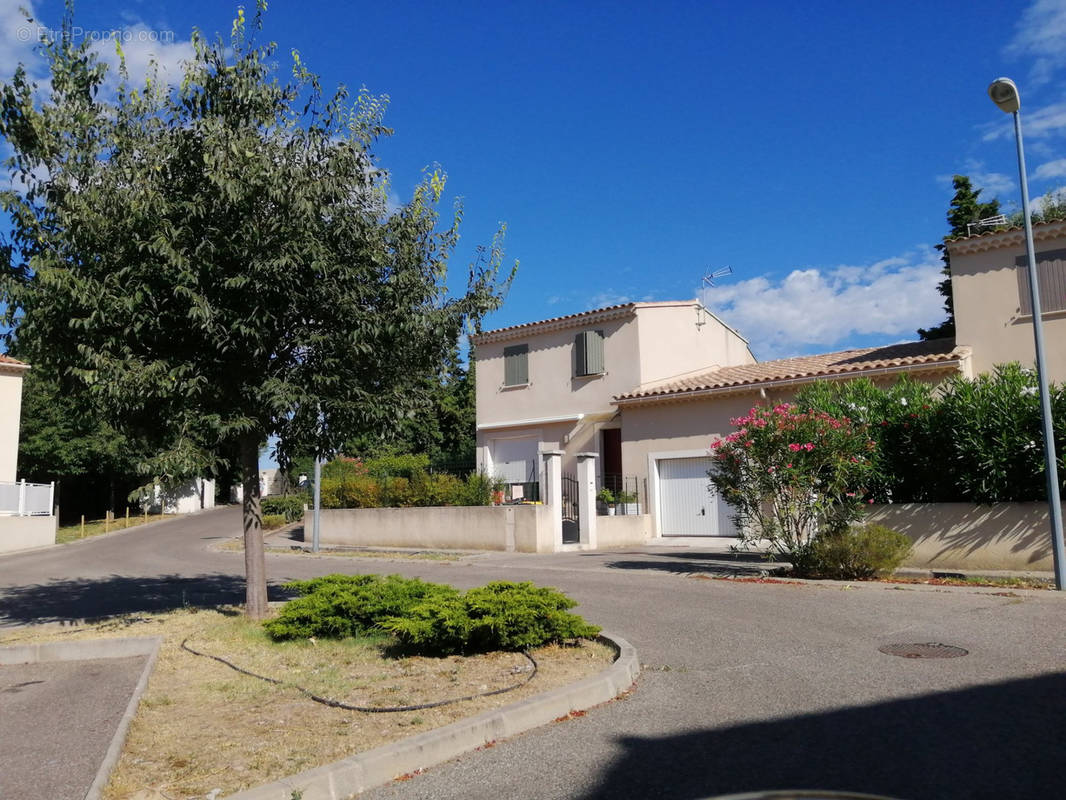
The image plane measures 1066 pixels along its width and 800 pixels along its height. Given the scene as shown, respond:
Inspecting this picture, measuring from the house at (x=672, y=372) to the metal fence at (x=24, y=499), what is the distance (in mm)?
16756

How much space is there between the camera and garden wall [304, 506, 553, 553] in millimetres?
20406

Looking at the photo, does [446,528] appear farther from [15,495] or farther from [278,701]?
[15,495]

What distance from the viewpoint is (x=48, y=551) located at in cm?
2694

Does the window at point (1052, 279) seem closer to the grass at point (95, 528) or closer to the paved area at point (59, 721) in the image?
the paved area at point (59, 721)

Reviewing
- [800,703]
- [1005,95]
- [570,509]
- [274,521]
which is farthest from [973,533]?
[274,521]

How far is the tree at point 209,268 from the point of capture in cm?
793

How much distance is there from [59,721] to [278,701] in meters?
1.60

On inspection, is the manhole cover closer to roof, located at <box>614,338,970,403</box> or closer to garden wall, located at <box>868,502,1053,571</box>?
garden wall, located at <box>868,502,1053,571</box>

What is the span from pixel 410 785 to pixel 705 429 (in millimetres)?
18639

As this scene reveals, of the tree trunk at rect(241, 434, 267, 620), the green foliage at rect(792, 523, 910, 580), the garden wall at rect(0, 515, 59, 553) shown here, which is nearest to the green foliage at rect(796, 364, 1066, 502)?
the green foliage at rect(792, 523, 910, 580)

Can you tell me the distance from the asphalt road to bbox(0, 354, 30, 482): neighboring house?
79.9 feet

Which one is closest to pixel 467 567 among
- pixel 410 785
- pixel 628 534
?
pixel 628 534

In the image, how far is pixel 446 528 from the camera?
73.7 ft

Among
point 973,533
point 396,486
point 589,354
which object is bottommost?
point 973,533
